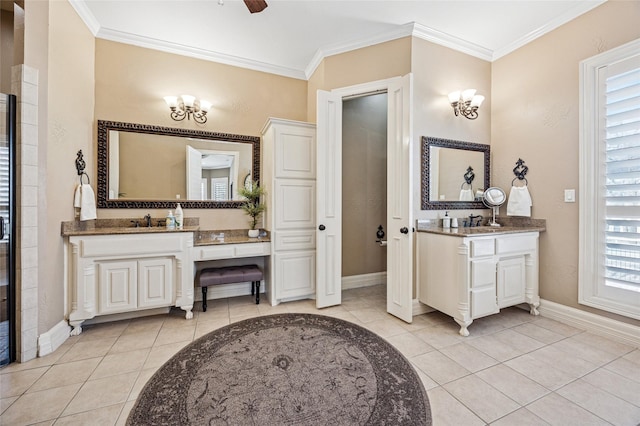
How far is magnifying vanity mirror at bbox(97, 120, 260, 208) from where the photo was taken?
9.39ft

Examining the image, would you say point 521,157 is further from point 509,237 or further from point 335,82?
point 335,82

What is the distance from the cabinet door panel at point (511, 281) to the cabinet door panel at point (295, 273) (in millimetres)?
1965

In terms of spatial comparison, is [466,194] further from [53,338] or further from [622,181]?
[53,338]

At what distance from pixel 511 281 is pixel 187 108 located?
406cm

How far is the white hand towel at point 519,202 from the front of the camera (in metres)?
2.91

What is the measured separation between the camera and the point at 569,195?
2.60m

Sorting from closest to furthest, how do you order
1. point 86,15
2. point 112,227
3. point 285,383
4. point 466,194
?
point 285,383
point 86,15
point 112,227
point 466,194

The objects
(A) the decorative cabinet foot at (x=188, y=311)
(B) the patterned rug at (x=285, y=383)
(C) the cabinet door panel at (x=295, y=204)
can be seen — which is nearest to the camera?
(B) the patterned rug at (x=285, y=383)

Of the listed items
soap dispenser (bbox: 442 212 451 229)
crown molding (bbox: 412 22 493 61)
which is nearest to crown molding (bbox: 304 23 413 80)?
crown molding (bbox: 412 22 493 61)

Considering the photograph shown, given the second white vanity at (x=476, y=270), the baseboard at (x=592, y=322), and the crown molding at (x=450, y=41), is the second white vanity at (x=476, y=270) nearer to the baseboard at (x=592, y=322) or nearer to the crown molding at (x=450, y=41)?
the baseboard at (x=592, y=322)

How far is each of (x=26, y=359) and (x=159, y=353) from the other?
3.06ft

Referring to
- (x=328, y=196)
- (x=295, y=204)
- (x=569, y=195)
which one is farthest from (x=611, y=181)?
(x=295, y=204)

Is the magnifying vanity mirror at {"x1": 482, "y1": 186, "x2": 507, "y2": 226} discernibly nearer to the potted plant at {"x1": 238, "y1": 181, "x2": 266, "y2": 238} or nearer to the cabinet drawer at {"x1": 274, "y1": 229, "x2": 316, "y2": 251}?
the cabinet drawer at {"x1": 274, "y1": 229, "x2": 316, "y2": 251}

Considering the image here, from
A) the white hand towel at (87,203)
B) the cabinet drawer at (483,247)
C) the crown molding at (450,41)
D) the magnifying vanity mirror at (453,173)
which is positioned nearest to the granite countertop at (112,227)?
the white hand towel at (87,203)
